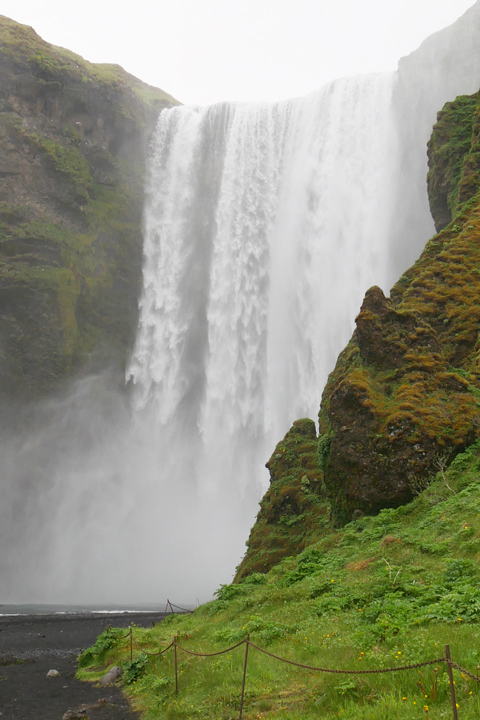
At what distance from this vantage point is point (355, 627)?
871 centimetres

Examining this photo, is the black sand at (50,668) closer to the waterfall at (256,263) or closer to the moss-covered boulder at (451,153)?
the waterfall at (256,263)

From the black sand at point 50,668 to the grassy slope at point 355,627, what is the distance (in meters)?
0.72

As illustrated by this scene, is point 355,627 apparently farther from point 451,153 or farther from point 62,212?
point 62,212

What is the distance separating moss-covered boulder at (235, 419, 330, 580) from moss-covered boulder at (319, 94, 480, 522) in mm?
2068

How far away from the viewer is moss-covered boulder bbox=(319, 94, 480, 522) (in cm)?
1518

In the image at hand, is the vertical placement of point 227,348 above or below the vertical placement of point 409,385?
above

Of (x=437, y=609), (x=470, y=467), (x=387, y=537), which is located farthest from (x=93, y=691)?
(x=470, y=467)

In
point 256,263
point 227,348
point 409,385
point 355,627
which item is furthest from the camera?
point 256,263

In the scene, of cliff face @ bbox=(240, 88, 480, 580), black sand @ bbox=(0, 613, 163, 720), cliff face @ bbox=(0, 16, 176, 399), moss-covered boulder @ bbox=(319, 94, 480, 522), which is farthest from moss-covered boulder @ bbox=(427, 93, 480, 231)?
cliff face @ bbox=(0, 16, 176, 399)

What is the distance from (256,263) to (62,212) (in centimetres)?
1788

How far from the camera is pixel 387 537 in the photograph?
12.4m

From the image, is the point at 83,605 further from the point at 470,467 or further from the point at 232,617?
the point at 470,467

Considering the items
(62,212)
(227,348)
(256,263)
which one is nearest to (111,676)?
(227,348)

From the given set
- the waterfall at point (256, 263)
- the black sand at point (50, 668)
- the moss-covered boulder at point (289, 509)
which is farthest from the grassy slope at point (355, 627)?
the waterfall at point (256, 263)
